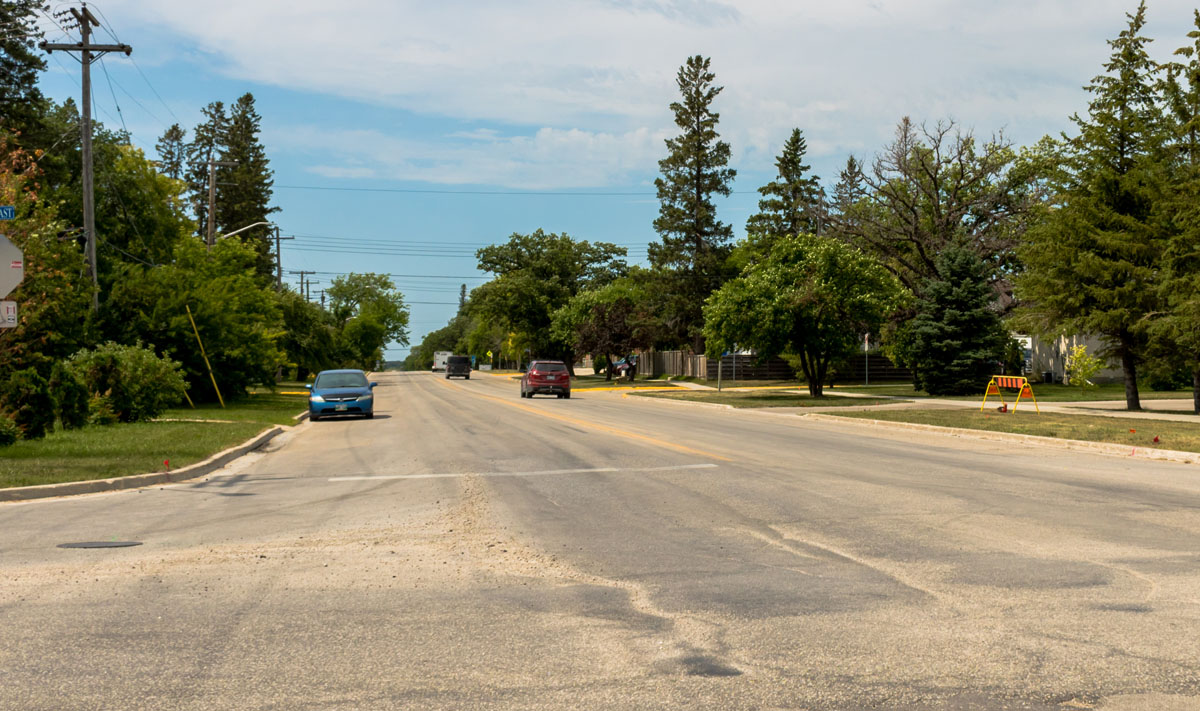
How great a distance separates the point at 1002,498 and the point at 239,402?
104ft

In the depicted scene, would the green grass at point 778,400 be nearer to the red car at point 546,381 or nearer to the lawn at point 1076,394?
the lawn at point 1076,394

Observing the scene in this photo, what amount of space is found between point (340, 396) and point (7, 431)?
43.8ft

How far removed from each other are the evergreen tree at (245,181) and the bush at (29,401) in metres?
63.6

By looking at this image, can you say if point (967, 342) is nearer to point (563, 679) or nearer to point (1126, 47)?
point (1126, 47)

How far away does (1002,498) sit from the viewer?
1105cm

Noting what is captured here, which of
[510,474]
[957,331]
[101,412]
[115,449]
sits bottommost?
[510,474]

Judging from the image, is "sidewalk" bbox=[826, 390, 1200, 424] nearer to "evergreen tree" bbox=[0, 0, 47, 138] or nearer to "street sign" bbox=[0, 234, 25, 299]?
"street sign" bbox=[0, 234, 25, 299]

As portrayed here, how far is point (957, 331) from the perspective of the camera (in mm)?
40781

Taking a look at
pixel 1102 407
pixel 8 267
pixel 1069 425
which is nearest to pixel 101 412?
pixel 8 267

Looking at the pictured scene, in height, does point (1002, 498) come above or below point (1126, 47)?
below

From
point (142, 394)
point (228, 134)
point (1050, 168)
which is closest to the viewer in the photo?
point (142, 394)

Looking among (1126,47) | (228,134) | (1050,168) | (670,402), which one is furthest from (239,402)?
(228,134)

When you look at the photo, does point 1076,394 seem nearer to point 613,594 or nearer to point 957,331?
point 957,331

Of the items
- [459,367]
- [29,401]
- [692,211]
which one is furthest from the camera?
[459,367]
